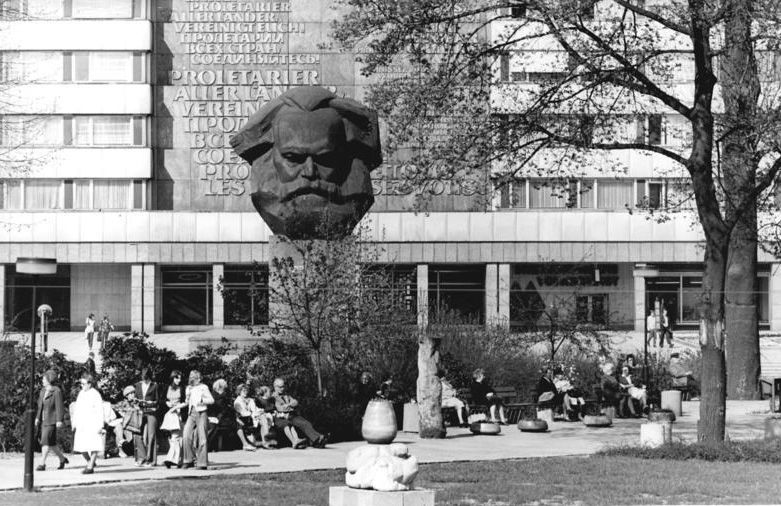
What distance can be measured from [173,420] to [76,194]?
4409 centimetres

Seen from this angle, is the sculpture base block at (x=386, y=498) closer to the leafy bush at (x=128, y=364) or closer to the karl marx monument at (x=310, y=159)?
the leafy bush at (x=128, y=364)

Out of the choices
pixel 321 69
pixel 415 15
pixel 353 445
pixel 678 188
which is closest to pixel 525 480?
pixel 353 445

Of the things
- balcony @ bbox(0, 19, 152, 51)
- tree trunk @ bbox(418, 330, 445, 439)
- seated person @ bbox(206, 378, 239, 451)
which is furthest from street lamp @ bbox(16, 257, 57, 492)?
balcony @ bbox(0, 19, 152, 51)

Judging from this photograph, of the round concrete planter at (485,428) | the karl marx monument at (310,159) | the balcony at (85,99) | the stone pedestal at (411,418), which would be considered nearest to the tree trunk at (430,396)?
the round concrete planter at (485,428)

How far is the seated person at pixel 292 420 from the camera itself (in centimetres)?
2678

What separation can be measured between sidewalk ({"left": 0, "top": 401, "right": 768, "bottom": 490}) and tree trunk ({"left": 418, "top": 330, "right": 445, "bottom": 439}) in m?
0.36

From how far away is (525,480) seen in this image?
68.7 ft

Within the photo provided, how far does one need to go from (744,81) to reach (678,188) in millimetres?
5566

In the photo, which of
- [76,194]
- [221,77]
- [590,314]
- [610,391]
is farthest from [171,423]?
[76,194]

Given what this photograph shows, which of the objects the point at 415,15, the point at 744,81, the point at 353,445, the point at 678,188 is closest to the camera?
the point at 415,15

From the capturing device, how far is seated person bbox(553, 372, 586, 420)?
32.9 m

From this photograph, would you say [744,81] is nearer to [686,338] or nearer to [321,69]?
[686,338]

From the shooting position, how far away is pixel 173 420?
2367 cm

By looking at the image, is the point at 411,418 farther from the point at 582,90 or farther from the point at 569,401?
the point at 582,90
